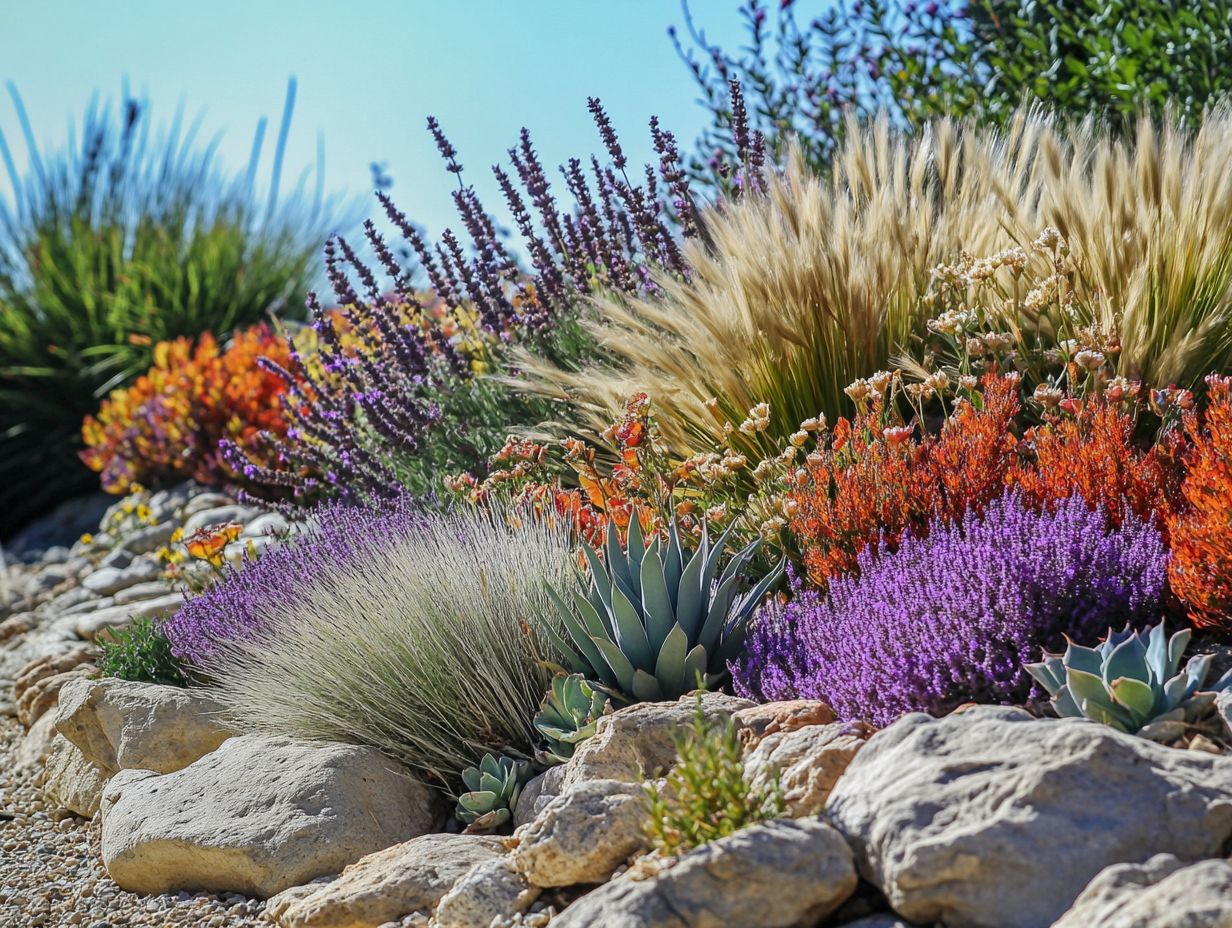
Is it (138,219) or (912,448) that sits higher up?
(138,219)

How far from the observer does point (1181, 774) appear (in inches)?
87.7

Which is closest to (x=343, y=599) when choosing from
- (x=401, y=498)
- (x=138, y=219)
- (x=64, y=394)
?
(x=401, y=498)

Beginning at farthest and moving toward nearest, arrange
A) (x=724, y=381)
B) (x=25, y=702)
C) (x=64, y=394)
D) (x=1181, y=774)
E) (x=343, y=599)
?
(x=64, y=394) → (x=25, y=702) → (x=724, y=381) → (x=343, y=599) → (x=1181, y=774)

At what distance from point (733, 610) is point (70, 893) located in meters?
2.24

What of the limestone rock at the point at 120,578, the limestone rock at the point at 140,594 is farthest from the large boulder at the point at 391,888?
the limestone rock at the point at 120,578

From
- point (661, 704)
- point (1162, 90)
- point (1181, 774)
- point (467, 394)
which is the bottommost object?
point (1181, 774)

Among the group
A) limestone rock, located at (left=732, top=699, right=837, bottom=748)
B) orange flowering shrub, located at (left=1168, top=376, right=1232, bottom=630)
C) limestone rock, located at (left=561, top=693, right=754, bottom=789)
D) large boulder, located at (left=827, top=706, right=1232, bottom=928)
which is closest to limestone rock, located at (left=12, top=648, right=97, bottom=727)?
limestone rock, located at (left=561, top=693, right=754, bottom=789)

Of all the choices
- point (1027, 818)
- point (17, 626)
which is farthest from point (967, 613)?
point (17, 626)

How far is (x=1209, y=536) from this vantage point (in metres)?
2.93

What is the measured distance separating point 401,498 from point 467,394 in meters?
1.12

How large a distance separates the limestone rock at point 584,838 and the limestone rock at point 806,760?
29 centimetres

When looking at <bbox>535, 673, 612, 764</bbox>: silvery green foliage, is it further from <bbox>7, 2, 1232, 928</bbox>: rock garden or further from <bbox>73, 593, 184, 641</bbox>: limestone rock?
<bbox>73, 593, 184, 641</bbox>: limestone rock

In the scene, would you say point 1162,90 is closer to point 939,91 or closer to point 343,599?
point 939,91

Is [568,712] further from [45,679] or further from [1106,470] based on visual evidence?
[45,679]
